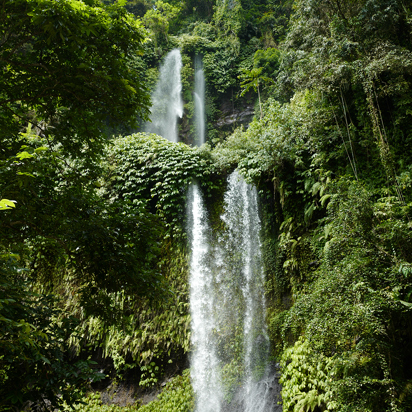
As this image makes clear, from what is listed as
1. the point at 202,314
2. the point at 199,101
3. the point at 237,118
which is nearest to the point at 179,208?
the point at 202,314

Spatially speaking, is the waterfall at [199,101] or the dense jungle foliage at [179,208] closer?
the dense jungle foliage at [179,208]

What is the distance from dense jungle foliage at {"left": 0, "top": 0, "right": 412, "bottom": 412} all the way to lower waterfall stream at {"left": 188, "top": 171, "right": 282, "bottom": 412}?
29 centimetres

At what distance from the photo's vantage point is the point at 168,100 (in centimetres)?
1681

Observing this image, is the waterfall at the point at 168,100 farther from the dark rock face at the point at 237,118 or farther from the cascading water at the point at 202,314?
the cascading water at the point at 202,314

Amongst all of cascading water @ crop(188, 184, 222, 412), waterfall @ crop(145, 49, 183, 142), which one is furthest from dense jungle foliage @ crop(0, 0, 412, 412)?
waterfall @ crop(145, 49, 183, 142)

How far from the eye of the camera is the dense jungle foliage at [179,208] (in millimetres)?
3215

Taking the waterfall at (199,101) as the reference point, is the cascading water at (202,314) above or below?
below

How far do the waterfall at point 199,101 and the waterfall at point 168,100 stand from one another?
964 mm

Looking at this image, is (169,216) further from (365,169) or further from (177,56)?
(177,56)

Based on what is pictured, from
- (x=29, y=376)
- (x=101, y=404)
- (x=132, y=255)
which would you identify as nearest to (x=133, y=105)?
(x=132, y=255)

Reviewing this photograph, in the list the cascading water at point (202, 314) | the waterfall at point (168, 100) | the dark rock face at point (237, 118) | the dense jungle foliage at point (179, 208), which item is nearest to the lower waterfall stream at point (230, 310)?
the cascading water at point (202, 314)

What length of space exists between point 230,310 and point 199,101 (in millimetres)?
12691

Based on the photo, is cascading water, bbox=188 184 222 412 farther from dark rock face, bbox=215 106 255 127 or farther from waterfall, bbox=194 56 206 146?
dark rock face, bbox=215 106 255 127

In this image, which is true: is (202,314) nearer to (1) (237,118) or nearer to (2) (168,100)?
(1) (237,118)
